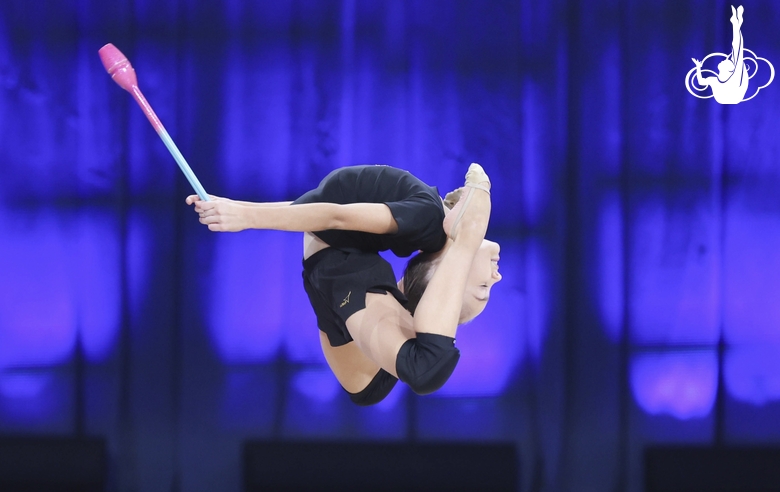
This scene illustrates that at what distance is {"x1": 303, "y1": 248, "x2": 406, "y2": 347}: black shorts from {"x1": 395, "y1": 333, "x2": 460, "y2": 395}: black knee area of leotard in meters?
0.18

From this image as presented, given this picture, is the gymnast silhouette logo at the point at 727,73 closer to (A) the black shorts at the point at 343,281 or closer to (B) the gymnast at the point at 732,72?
(B) the gymnast at the point at 732,72

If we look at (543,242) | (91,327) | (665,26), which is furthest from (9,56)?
(665,26)

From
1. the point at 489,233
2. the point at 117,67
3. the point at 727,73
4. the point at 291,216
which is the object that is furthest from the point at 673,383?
the point at 117,67

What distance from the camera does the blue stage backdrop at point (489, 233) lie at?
350cm

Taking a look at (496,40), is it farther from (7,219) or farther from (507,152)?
(7,219)

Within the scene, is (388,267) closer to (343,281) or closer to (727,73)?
(343,281)

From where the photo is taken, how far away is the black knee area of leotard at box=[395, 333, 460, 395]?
1.73 metres

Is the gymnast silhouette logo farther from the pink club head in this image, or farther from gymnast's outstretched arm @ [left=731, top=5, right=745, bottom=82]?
the pink club head

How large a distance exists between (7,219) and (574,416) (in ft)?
9.70

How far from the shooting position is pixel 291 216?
1562mm

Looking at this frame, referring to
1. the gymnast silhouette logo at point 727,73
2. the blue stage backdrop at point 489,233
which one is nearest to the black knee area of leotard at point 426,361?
the blue stage backdrop at point 489,233

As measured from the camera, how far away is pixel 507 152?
350 cm

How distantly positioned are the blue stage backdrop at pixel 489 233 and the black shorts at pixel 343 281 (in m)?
1.52

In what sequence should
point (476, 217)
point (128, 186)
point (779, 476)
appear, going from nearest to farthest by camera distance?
1. point (476, 217)
2. point (779, 476)
3. point (128, 186)
